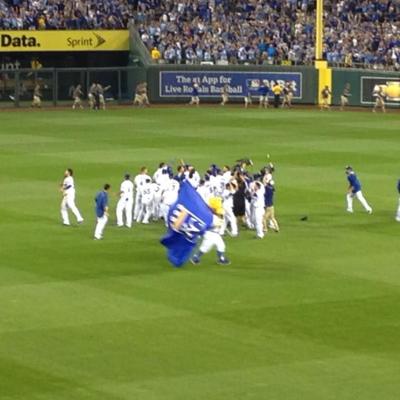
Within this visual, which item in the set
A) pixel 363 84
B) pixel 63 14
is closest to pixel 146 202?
pixel 363 84

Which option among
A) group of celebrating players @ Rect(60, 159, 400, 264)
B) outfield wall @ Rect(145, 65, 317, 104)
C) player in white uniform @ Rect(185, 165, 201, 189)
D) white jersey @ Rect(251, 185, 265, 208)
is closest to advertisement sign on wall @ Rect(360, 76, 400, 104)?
outfield wall @ Rect(145, 65, 317, 104)

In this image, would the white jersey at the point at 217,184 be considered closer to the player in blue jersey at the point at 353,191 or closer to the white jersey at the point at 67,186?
the white jersey at the point at 67,186

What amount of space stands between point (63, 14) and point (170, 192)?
139ft

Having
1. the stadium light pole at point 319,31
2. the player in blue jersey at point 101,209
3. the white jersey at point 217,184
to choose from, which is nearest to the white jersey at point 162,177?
the white jersey at point 217,184

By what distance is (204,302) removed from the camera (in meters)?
26.4

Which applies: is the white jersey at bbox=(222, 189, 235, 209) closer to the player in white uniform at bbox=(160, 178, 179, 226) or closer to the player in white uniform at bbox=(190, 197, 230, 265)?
the player in white uniform at bbox=(160, 178, 179, 226)

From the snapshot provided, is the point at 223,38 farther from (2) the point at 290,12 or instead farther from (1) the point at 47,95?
(1) the point at 47,95

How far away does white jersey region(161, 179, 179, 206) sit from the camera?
111 ft

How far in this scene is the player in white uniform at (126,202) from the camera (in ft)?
115

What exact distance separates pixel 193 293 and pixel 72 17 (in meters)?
49.4

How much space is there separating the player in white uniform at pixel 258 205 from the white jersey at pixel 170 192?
1869mm

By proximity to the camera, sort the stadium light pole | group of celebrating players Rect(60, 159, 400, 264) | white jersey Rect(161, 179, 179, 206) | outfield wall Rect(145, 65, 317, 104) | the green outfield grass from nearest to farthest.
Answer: the green outfield grass < group of celebrating players Rect(60, 159, 400, 264) < white jersey Rect(161, 179, 179, 206) < the stadium light pole < outfield wall Rect(145, 65, 317, 104)

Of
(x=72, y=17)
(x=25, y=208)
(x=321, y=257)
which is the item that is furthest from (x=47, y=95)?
(x=321, y=257)

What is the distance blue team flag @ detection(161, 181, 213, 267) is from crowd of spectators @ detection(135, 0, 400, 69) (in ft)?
147
